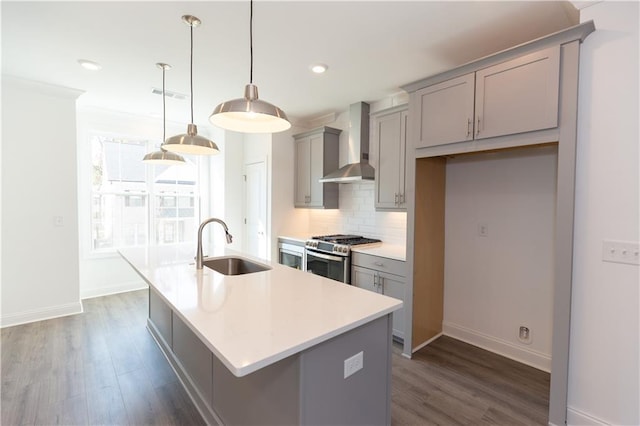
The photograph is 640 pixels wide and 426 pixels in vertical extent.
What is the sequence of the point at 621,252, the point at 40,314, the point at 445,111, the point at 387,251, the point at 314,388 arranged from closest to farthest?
the point at 314,388, the point at 621,252, the point at 445,111, the point at 387,251, the point at 40,314

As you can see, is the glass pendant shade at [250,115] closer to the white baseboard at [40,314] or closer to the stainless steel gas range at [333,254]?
the stainless steel gas range at [333,254]

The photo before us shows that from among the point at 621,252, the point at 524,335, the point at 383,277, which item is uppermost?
the point at 621,252

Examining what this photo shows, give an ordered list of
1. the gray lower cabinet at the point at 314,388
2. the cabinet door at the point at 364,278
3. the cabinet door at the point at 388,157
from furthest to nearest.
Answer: the cabinet door at the point at 388,157 → the cabinet door at the point at 364,278 → the gray lower cabinet at the point at 314,388

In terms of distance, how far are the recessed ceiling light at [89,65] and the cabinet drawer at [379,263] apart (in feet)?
10.4

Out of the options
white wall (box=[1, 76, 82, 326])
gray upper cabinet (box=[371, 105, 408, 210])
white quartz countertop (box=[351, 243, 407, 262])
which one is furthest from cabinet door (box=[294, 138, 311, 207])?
white wall (box=[1, 76, 82, 326])

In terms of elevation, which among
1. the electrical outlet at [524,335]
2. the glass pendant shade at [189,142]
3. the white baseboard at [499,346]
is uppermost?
the glass pendant shade at [189,142]

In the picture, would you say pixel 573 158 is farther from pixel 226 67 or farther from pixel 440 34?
pixel 226 67

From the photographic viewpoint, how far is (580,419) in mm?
1886

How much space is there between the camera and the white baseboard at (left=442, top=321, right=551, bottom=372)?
2.64 meters

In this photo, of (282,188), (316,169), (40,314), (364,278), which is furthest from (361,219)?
(40,314)

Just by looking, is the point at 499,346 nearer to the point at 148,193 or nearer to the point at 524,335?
the point at 524,335

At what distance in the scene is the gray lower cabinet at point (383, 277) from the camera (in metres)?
2.98

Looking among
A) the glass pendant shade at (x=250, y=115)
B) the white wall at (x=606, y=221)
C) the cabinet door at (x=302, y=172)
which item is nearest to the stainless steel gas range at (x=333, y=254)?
the cabinet door at (x=302, y=172)

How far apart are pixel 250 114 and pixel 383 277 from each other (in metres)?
2.08
